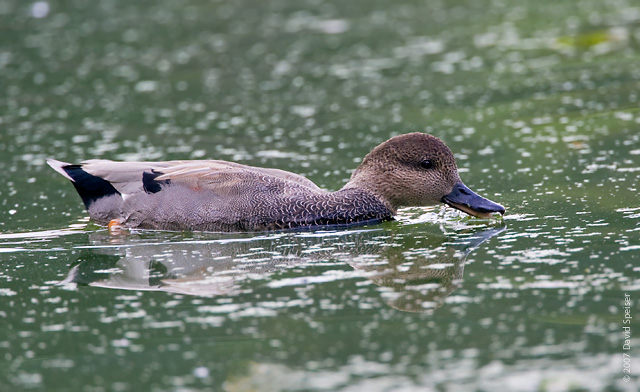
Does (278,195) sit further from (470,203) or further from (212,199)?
(470,203)

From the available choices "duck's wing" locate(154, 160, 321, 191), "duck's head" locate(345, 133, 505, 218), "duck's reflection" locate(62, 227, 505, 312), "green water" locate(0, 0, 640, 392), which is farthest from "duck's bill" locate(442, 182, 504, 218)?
"duck's wing" locate(154, 160, 321, 191)

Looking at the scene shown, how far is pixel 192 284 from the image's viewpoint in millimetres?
7824

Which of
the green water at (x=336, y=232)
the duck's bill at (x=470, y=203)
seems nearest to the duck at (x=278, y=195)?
the duck's bill at (x=470, y=203)

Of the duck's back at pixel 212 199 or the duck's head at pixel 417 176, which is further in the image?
the duck's head at pixel 417 176

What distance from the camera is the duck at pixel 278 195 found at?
30.7 feet

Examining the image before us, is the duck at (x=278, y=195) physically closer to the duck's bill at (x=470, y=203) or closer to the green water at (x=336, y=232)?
the duck's bill at (x=470, y=203)

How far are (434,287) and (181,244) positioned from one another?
2.60 m

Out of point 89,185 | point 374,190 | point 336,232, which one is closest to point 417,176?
point 374,190

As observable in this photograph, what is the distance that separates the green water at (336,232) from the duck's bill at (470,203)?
0.13m

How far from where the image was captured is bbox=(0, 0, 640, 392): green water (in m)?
6.22

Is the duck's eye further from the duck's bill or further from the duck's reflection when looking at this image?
the duck's reflection

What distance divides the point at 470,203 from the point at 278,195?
5.75ft

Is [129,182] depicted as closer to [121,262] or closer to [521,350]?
[121,262]

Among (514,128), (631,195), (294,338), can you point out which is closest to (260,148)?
(514,128)
